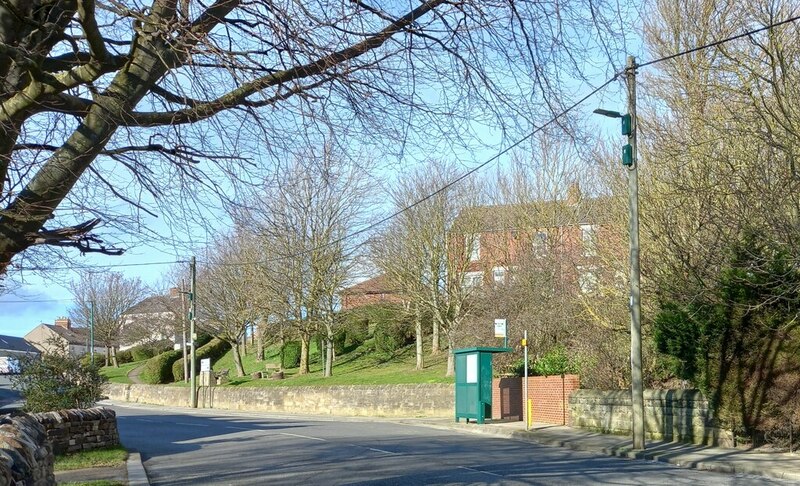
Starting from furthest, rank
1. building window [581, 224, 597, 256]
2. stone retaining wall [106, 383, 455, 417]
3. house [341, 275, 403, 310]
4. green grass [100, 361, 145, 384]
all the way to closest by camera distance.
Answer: green grass [100, 361, 145, 384]
house [341, 275, 403, 310]
stone retaining wall [106, 383, 455, 417]
building window [581, 224, 597, 256]

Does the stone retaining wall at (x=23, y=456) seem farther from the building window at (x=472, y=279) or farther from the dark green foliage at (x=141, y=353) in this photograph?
the dark green foliage at (x=141, y=353)

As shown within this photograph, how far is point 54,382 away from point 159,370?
37684mm

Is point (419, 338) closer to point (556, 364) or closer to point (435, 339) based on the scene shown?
A: point (435, 339)

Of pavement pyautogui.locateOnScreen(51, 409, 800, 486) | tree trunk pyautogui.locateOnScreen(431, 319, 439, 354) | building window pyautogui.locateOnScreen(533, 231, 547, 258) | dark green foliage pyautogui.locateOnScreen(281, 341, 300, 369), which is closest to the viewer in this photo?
pavement pyautogui.locateOnScreen(51, 409, 800, 486)

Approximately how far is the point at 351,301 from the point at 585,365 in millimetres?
21120

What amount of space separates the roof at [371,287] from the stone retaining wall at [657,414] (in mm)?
18403

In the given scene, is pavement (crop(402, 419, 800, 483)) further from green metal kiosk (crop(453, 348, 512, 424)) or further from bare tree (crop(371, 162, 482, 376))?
bare tree (crop(371, 162, 482, 376))

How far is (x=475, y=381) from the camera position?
23625 mm

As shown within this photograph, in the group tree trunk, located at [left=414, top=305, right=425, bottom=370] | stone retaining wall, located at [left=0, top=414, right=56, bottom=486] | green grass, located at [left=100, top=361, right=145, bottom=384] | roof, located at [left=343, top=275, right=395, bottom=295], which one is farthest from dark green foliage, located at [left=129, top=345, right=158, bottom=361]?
stone retaining wall, located at [left=0, top=414, right=56, bottom=486]

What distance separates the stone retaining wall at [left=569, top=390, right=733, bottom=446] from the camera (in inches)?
658

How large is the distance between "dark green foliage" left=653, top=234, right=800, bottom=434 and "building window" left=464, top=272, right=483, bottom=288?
18.4 m

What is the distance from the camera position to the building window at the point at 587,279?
78.5ft

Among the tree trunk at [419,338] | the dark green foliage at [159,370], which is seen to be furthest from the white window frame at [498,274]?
the dark green foliage at [159,370]

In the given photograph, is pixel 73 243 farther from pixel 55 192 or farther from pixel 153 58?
pixel 153 58
